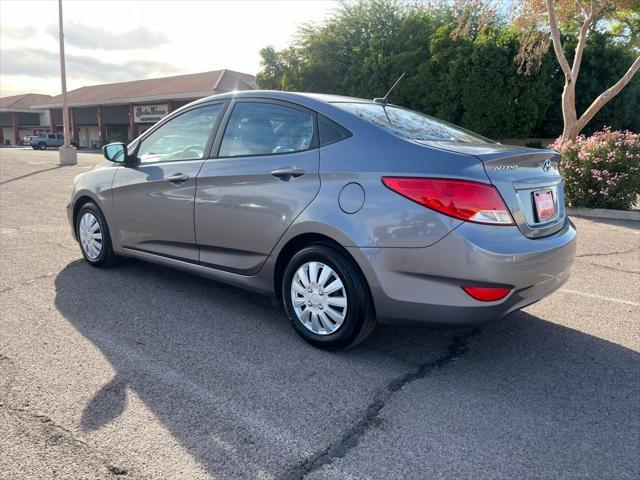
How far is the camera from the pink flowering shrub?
9242mm

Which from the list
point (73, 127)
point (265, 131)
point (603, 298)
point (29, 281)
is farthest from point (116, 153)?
point (73, 127)

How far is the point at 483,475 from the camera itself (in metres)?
2.27

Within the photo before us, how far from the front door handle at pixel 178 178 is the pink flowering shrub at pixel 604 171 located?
7.99m

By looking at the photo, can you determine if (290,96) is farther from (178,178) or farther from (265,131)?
(178,178)

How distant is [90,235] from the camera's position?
205 inches

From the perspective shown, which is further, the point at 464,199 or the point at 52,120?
the point at 52,120

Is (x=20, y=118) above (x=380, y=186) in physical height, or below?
above

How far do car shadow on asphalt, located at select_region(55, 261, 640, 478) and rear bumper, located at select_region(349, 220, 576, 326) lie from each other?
1.43ft

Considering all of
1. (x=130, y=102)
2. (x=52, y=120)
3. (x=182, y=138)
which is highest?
(x=130, y=102)

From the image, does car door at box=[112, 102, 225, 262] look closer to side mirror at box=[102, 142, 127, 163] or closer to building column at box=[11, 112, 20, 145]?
side mirror at box=[102, 142, 127, 163]

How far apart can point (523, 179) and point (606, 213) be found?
24.6ft

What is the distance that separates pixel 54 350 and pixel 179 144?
75.5 inches

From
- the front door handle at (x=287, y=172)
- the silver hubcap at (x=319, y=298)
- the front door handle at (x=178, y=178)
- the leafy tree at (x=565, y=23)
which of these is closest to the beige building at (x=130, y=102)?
the leafy tree at (x=565, y=23)

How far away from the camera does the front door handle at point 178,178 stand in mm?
4156
